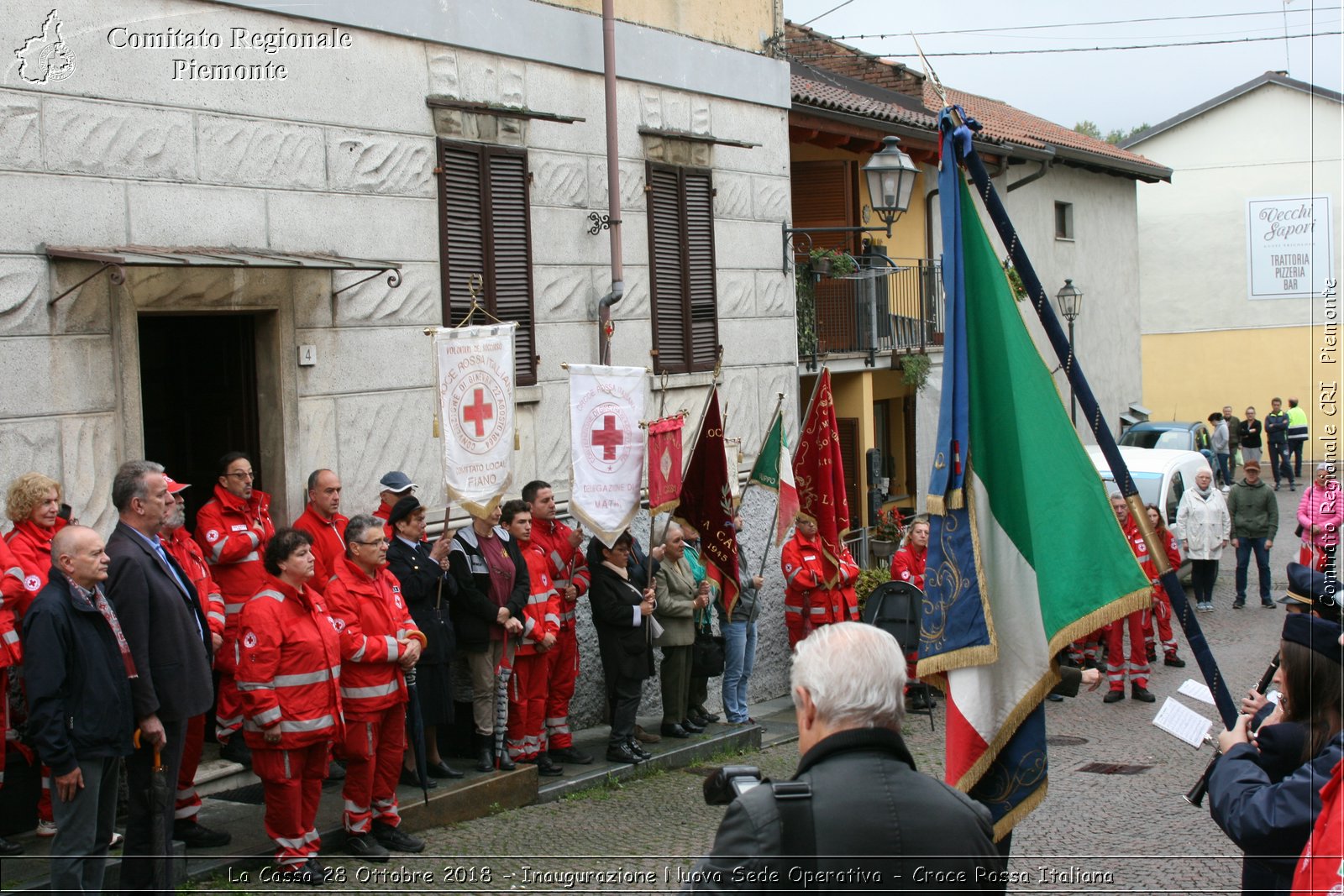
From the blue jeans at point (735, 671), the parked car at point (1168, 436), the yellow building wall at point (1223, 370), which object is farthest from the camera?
the yellow building wall at point (1223, 370)

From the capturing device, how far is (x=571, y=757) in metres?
10.5

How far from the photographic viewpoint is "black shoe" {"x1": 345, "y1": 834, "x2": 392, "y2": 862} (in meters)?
7.98

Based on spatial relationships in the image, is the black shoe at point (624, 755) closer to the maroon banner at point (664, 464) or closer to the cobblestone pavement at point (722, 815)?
the cobblestone pavement at point (722, 815)

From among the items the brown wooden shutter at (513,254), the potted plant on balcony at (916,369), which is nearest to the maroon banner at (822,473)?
the brown wooden shutter at (513,254)

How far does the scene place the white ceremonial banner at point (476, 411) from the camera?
365 inches

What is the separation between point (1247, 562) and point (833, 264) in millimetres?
6952

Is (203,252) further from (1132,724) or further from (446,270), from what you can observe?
(1132,724)

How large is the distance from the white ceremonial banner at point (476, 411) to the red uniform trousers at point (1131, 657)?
7433 mm

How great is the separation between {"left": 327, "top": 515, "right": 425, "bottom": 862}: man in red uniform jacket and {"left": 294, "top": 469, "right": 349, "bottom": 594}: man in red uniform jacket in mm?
974

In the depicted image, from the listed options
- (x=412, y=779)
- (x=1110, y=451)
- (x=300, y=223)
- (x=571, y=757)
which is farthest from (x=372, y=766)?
(x=1110, y=451)

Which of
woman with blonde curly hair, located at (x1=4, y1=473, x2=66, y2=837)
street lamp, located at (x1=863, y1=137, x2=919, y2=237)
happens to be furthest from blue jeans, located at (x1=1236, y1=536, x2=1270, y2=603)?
woman with blonde curly hair, located at (x1=4, y1=473, x2=66, y2=837)

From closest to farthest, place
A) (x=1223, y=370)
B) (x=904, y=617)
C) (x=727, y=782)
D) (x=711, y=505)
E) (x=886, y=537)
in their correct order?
(x=727, y=782)
(x=711, y=505)
(x=904, y=617)
(x=886, y=537)
(x=1223, y=370)

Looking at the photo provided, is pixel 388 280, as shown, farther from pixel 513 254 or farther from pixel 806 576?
pixel 806 576

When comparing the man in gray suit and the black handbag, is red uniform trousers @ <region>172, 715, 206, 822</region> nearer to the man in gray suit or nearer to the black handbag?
the man in gray suit
